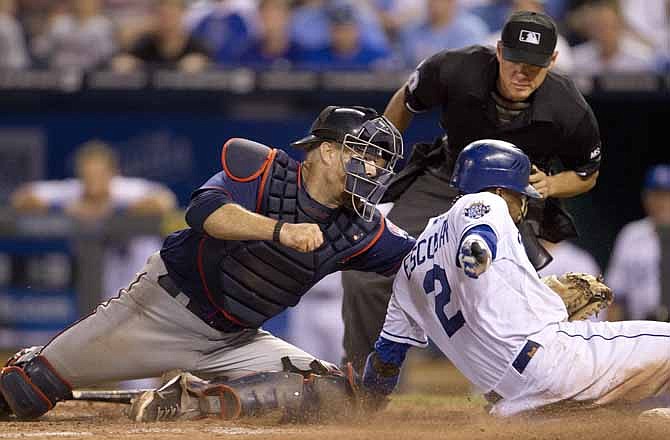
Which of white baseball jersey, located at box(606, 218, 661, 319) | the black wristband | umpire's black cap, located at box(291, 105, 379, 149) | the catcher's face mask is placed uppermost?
umpire's black cap, located at box(291, 105, 379, 149)

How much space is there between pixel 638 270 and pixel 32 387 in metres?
5.38

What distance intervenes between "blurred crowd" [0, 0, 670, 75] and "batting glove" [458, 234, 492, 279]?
16.9ft

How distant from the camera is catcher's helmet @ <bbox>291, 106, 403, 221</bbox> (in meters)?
4.86

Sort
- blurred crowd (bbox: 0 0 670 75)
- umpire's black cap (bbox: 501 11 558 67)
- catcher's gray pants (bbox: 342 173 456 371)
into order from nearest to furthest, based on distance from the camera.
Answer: umpire's black cap (bbox: 501 11 558 67) < catcher's gray pants (bbox: 342 173 456 371) < blurred crowd (bbox: 0 0 670 75)

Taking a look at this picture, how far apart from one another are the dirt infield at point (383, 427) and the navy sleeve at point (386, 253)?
65 cm

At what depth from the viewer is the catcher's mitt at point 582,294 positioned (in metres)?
4.96

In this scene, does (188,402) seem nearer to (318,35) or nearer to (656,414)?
(656,414)

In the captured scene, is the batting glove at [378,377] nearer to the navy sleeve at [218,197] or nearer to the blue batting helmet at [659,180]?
the navy sleeve at [218,197]

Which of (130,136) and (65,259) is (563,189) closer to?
(65,259)

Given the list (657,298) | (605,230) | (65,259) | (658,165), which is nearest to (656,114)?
(658,165)

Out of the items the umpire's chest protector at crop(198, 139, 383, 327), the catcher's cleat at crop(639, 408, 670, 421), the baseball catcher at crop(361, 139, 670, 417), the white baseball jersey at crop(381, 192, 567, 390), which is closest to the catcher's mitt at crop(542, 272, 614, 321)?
the baseball catcher at crop(361, 139, 670, 417)

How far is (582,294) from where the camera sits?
497 cm

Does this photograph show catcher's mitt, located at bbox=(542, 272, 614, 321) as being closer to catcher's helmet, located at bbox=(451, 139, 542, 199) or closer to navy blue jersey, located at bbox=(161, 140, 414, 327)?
catcher's helmet, located at bbox=(451, 139, 542, 199)

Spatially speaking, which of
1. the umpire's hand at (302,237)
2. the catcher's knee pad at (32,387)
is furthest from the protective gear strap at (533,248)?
the catcher's knee pad at (32,387)
